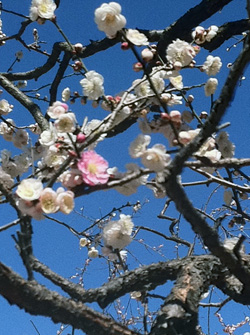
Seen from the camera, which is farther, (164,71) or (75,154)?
(164,71)

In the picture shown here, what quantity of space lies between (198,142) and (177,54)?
1.87 ft

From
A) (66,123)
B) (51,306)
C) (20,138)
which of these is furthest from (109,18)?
(20,138)

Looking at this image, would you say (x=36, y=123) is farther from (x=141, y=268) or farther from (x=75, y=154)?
(x=75, y=154)

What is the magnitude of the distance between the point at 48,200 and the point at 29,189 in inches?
2.8

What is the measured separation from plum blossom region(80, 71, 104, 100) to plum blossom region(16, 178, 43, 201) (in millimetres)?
476

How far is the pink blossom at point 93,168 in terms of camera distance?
1.25 m

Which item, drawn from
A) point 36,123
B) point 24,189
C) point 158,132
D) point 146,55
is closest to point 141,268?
point 158,132

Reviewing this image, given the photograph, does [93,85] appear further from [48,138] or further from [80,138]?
[80,138]

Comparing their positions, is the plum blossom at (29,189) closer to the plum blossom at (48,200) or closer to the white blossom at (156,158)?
the plum blossom at (48,200)

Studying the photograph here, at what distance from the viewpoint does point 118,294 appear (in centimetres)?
182

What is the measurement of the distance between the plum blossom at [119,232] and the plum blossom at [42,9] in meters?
0.90

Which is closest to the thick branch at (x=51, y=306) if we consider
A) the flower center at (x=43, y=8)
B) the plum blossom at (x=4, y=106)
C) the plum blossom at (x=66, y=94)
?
the plum blossom at (x=66, y=94)

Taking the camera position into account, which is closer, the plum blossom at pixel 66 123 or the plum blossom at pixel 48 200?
the plum blossom at pixel 48 200

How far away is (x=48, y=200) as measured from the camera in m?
1.26
